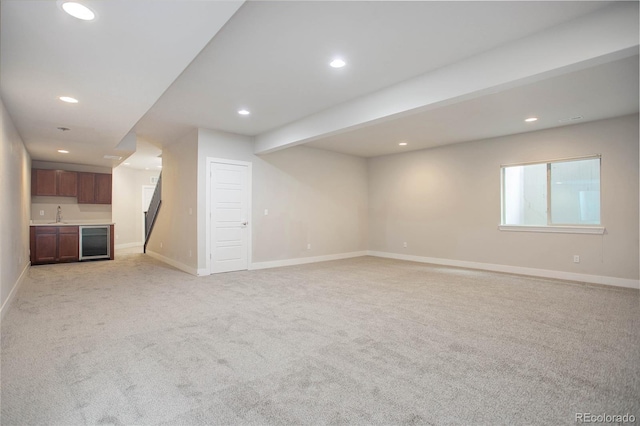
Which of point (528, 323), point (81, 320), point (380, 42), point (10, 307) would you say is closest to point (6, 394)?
point (81, 320)

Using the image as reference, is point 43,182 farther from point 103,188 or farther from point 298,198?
point 298,198

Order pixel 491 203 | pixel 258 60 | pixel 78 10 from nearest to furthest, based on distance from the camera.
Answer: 1. pixel 78 10
2. pixel 258 60
3. pixel 491 203

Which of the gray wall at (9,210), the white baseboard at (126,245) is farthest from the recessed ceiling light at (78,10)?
the white baseboard at (126,245)

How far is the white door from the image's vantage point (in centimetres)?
609

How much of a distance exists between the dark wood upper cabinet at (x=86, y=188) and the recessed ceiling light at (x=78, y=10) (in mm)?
7547

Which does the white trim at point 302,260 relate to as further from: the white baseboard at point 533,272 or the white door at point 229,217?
the white baseboard at point 533,272

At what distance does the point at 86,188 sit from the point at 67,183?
404 mm

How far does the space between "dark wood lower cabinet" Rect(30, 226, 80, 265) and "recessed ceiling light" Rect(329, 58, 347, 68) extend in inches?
288

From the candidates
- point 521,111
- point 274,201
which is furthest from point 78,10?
point 521,111

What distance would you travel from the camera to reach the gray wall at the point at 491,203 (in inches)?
200

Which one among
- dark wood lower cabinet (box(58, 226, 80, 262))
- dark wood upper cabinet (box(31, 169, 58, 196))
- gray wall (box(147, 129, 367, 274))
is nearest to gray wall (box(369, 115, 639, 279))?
gray wall (box(147, 129, 367, 274))

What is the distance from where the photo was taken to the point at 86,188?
324 inches

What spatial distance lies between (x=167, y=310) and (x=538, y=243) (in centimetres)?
621

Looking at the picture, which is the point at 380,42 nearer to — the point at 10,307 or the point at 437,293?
the point at 437,293
